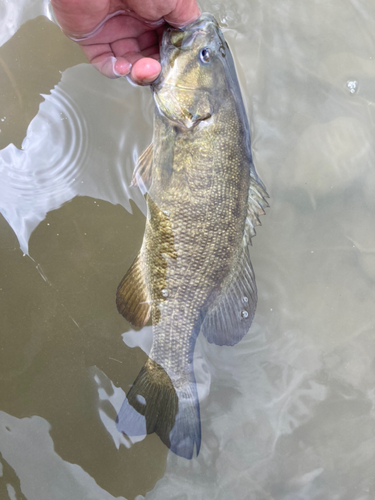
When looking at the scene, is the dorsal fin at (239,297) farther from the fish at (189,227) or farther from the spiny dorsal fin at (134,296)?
the spiny dorsal fin at (134,296)

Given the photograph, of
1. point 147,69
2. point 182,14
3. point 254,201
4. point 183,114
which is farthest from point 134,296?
point 182,14

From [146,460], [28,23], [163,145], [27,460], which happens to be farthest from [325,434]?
[28,23]

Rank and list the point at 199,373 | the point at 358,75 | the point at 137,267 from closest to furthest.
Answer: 1. the point at 137,267
2. the point at 199,373
3. the point at 358,75

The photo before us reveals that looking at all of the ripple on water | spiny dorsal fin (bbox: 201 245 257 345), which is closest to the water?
the ripple on water

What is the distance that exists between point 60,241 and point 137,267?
58 cm

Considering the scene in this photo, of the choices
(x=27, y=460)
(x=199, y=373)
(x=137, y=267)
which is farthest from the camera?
(x=199, y=373)

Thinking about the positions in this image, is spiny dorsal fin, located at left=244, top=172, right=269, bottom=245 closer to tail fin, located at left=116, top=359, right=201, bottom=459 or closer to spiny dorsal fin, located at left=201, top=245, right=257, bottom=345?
spiny dorsal fin, located at left=201, top=245, right=257, bottom=345

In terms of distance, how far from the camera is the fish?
164cm

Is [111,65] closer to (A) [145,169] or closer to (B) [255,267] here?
(A) [145,169]

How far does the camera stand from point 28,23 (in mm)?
2123

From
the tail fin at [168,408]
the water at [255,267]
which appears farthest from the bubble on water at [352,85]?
the tail fin at [168,408]

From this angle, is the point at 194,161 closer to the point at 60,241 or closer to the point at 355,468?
the point at 60,241

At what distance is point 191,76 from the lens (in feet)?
5.35

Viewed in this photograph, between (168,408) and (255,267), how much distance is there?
1026 mm
